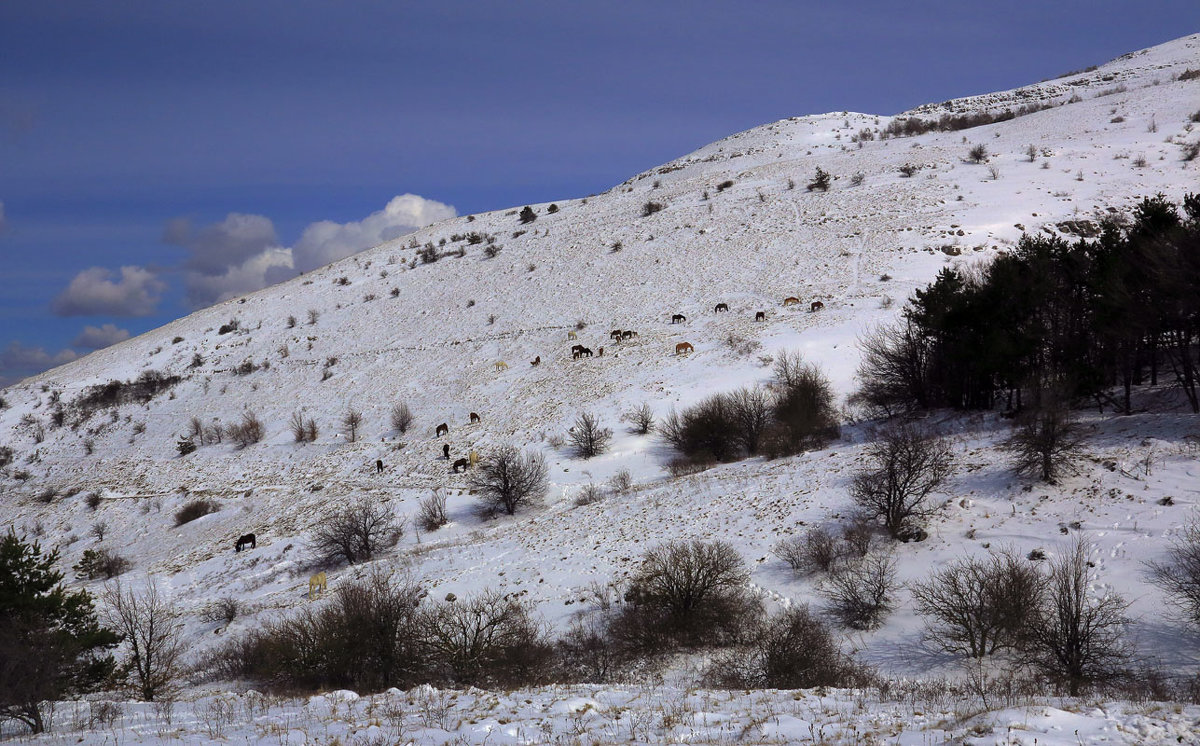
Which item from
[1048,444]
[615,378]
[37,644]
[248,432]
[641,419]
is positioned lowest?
[37,644]

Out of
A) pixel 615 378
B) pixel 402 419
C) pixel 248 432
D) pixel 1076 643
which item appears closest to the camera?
pixel 1076 643

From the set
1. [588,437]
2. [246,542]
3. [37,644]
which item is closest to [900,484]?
[588,437]

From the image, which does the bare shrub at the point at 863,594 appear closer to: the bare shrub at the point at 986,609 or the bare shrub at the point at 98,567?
the bare shrub at the point at 986,609

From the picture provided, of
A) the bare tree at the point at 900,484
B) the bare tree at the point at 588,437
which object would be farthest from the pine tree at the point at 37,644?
the bare tree at the point at 588,437

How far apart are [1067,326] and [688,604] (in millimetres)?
18348

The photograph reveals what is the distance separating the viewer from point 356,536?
81.6 feet

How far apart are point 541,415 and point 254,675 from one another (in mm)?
19716

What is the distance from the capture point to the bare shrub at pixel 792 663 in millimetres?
11914

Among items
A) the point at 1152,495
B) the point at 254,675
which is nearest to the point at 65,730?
the point at 254,675

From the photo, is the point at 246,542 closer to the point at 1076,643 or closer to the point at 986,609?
the point at 986,609

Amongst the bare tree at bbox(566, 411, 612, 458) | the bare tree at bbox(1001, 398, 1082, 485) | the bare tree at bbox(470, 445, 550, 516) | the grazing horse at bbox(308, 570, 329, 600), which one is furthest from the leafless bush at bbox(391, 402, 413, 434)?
the bare tree at bbox(1001, 398, 1082, 485)

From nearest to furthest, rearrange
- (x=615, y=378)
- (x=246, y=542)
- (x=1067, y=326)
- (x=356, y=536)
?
(x=1067, y=326)
(x=356, y=536)
(x=246, y=542)
(x=615, y=378)

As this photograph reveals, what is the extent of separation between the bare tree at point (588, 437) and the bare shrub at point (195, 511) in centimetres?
1853

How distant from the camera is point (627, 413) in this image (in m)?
32.0
